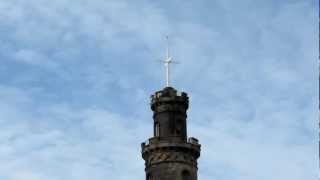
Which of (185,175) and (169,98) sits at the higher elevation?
(169,98)

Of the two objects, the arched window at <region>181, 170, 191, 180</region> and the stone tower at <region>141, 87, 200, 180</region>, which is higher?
the stone tower at <region>141, 87, 200, 180</region>

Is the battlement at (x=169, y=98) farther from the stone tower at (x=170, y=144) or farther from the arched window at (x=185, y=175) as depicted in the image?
the arched window at (x=185, y=175)

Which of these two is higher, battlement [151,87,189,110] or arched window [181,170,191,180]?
battlement [151,87,189,110]

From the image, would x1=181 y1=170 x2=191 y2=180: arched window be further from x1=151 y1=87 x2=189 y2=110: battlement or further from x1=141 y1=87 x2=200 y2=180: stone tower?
x1=151 y1=87 x2=189 y2=110: battlement

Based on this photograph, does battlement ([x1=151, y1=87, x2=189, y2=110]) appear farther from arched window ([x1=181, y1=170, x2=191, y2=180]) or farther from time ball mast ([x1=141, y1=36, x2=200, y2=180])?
arched window ([x1=181, y1=170, x2=191, y2=180])

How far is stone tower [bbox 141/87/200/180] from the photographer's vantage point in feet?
246

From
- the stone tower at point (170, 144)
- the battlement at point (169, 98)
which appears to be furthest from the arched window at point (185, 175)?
the battlement at point (169, 98)

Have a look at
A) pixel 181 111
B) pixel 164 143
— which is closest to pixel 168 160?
pixel 164 143

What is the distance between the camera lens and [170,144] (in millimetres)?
75562

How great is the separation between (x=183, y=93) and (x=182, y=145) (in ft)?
25.2

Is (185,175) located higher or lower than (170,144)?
lower

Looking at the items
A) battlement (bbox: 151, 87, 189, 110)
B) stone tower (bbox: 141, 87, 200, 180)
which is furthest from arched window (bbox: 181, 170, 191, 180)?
battlement (bbox: 151, 87, 189, 110)

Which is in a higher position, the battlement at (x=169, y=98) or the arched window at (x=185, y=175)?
the battlement at (x=169, y=98)

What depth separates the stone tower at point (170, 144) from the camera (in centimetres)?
7512
